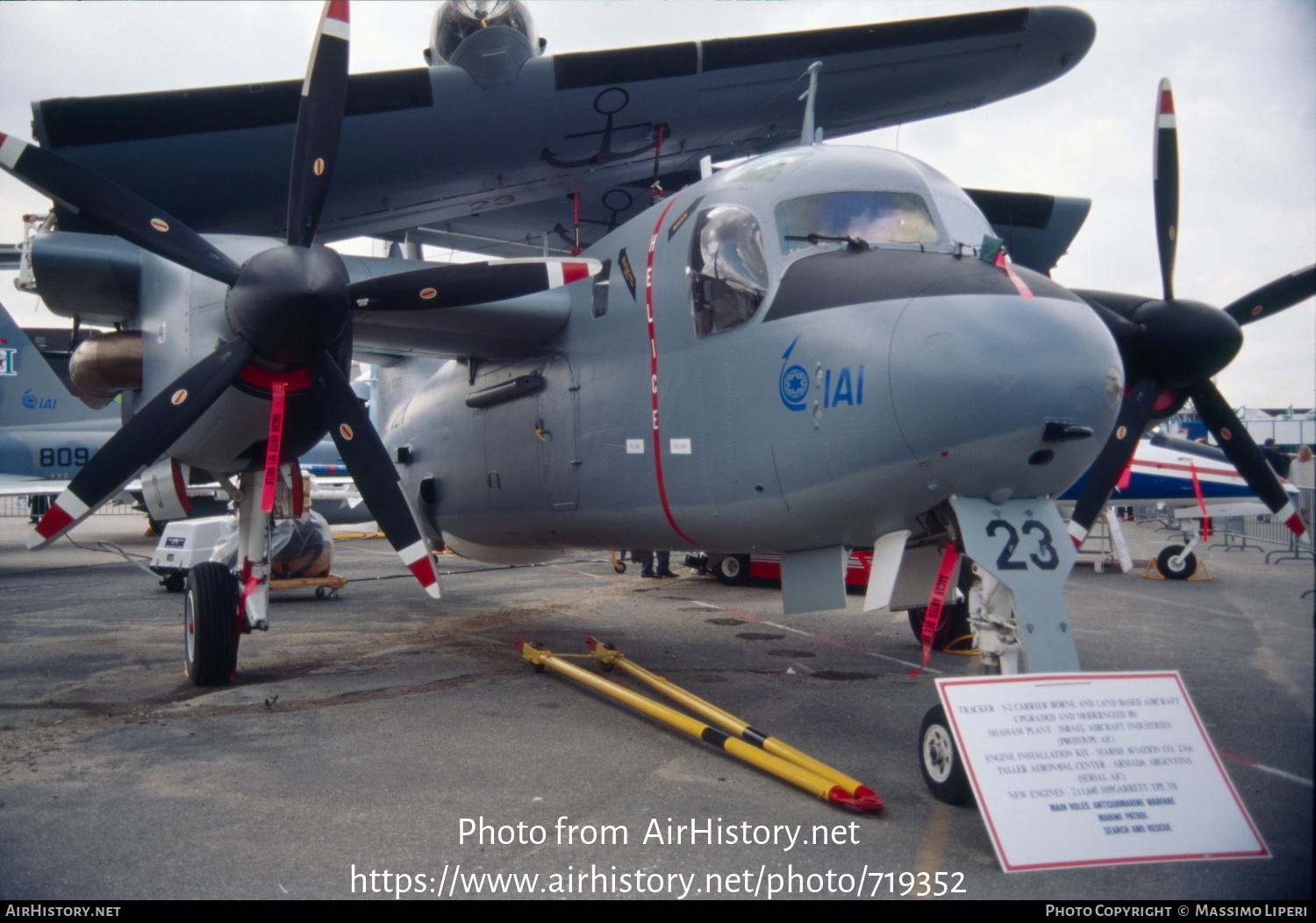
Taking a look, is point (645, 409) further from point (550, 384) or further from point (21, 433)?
point (21, 433)

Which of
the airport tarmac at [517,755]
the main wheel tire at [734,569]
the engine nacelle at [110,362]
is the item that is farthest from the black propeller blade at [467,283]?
the main wheel tire at [734,569]

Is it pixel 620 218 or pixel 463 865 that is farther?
pixel 620 218

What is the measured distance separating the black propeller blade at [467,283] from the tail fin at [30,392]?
19755 millimetres

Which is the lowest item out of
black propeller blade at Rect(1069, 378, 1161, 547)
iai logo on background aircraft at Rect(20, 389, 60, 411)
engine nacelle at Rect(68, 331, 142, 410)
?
black propeller blade at Rect(1069, 378, 1161, 547)

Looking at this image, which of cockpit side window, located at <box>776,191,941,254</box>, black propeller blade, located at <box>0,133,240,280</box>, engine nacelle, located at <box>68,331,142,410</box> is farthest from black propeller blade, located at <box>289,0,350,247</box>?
cockpit side window, located at <box>776,191,941,254</box>

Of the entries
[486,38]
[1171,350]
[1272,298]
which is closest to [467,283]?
[486,38]

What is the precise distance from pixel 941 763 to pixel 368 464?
4.69 m

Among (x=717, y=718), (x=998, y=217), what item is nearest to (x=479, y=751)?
(x=717, y=718)

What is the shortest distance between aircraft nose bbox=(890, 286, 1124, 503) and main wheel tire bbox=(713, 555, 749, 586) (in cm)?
1107

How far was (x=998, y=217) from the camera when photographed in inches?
397

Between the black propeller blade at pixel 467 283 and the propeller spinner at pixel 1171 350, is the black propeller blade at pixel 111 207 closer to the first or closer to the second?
the black propeller blade at pixel 467 283

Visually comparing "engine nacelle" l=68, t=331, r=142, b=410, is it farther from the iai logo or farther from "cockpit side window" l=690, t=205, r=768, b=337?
the iai logo

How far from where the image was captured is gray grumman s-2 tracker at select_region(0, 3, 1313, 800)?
437 centimetres

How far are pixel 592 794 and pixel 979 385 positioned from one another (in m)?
2.90
